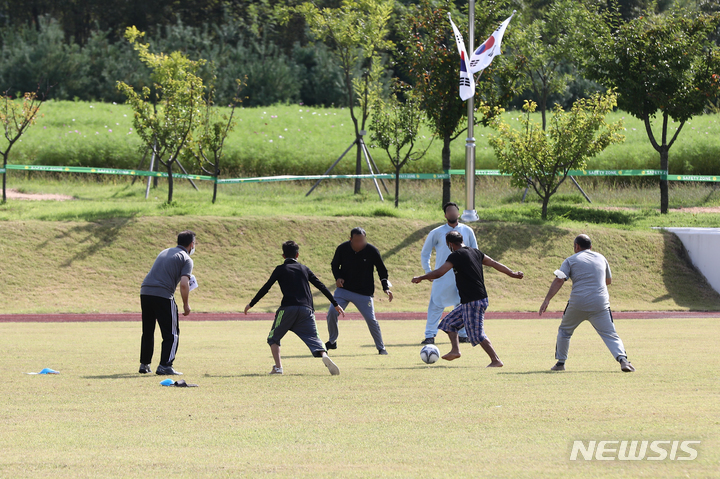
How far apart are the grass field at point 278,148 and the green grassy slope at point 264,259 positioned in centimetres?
1339

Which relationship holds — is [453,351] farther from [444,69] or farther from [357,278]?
[444,69]

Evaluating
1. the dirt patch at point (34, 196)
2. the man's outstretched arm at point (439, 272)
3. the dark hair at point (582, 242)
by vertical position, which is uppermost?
the dark hair at point (582, 242)

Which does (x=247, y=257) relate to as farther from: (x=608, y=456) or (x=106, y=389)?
(x=608, y=456)

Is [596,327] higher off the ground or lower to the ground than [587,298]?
lower

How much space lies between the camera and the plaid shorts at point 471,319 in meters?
9.73

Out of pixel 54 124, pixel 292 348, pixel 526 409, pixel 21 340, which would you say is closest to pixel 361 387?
pixel 526 409

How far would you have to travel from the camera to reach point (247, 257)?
75.7 feet

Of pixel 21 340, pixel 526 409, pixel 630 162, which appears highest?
pixel 630 162

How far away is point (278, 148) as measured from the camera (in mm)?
39188

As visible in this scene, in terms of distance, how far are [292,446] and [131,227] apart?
19.1m

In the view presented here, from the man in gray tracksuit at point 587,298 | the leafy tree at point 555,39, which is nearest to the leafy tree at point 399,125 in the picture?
the leafy tree at point 555,39

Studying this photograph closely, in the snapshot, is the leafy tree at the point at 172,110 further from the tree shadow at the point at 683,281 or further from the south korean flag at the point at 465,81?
the tree shadow at the point at 683,281

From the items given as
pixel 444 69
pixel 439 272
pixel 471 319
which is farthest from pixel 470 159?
pixel 471 319

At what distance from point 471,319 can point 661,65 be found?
2171cm
